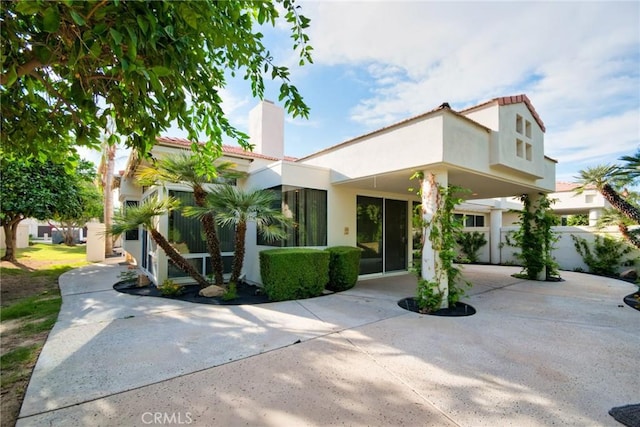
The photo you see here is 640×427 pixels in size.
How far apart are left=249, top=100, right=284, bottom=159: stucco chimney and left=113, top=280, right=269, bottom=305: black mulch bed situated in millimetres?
7687

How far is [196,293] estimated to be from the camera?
7.31 m

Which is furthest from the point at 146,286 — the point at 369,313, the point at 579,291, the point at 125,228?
the point at 579,291

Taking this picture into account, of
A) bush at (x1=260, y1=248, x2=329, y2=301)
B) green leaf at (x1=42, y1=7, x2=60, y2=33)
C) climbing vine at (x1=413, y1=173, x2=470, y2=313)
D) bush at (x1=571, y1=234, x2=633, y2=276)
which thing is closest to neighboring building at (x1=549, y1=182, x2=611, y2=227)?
bush at (x1=571, y1=234, x2=633, y2=276)

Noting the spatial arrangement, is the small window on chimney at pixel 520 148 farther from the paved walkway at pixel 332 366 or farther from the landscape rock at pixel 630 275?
the landscape rock at pixel 630 275

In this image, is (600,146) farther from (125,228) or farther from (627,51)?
(125,228)

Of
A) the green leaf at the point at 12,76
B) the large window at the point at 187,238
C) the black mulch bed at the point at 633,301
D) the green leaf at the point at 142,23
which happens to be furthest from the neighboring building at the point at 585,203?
the green leaf at the point at 12,76

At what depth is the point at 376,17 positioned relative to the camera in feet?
17.0

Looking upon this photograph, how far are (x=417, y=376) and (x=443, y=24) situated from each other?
252 inches

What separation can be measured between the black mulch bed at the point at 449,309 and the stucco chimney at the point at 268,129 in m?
9.87

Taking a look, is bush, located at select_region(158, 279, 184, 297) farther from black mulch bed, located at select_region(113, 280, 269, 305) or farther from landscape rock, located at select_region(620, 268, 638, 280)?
landscape rock, located at select_region(620, 268, 638, 280)

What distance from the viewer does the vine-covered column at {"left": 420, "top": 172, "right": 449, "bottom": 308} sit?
5969 mm

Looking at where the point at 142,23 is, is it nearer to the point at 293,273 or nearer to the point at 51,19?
the point at 51,19

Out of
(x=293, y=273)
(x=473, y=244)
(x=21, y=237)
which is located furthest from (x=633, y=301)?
(x=21, y=237)

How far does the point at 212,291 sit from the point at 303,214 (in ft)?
10.3
